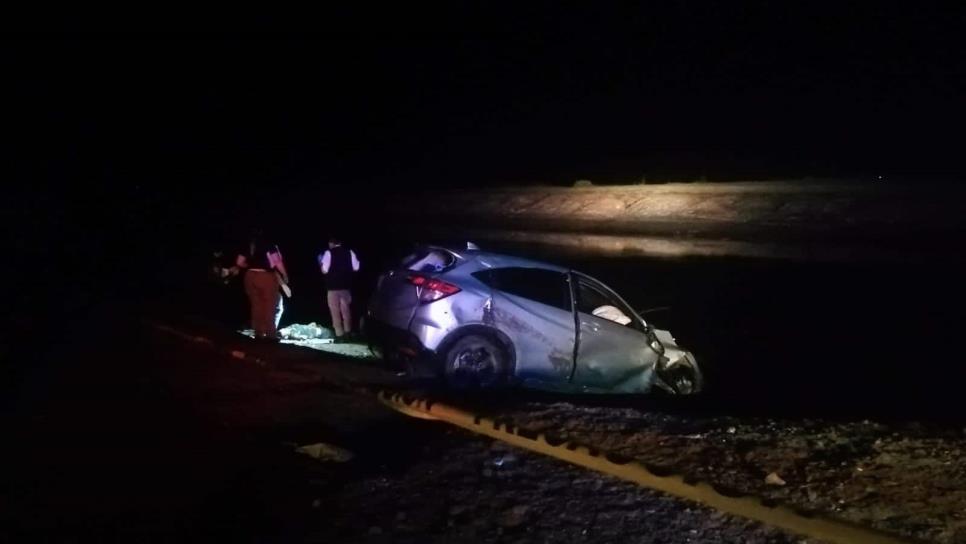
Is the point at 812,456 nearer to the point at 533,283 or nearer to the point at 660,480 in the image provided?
the point at 660,480

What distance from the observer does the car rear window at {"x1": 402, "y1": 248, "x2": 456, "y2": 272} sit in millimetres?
9711

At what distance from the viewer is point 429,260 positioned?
9891 millimetres

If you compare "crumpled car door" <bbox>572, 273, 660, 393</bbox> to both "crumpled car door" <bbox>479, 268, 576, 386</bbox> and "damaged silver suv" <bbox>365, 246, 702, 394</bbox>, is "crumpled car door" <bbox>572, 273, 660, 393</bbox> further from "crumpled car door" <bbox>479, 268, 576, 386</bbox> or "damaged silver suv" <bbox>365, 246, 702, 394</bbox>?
"crumpled car door" <bbox>479, 268, 576, 386</bbox>

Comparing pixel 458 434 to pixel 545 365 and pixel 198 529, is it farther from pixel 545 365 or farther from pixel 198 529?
pixel 545 365

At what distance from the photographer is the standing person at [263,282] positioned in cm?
1255

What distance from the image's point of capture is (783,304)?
50.8ft

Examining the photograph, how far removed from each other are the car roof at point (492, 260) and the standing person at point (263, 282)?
341 cm

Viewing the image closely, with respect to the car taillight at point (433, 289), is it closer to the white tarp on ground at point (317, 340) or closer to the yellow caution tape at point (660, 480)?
the yellow caution tape at point (660, 480)

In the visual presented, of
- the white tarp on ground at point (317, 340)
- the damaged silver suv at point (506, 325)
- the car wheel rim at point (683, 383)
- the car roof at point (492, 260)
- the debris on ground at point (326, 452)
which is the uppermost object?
the car roof at point (492, 260)

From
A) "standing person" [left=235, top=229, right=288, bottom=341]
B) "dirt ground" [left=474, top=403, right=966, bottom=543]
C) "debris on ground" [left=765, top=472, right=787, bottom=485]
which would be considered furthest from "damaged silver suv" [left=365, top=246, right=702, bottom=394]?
"debris on ground" [left=765, top=472, right=787, bottom=485]

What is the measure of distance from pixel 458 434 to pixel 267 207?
35.8m

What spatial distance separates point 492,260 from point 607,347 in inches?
58.6

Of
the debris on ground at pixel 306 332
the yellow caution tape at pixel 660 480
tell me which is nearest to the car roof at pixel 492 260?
the yellow caution tape at pixel 660 480

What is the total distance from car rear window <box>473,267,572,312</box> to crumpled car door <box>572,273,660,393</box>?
159 millimetres
